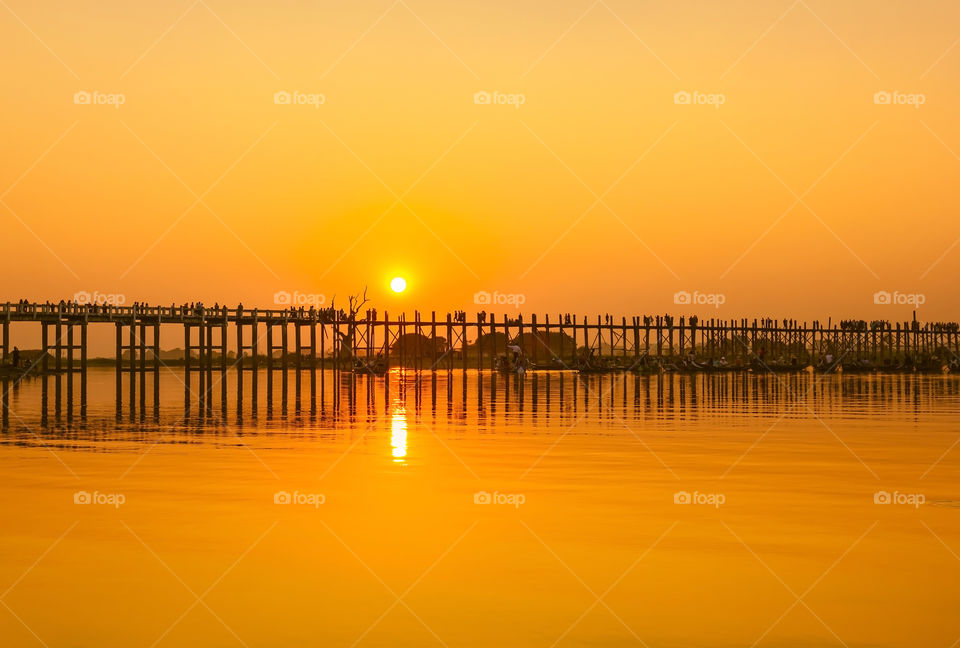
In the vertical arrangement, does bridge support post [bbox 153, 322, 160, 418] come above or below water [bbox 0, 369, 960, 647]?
above

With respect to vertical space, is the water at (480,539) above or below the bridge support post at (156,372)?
below

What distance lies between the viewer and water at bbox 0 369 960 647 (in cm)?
981

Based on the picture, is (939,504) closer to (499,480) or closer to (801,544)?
(801,544)

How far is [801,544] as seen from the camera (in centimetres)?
1294

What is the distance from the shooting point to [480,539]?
13.4 m

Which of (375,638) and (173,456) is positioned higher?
(173,456)

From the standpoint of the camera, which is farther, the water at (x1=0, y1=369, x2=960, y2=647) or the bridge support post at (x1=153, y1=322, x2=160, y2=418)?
the bridge support post at (x1=153, y1=322, x2=160, y2=418)

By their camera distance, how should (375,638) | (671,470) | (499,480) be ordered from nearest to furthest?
(375,638) → (499,480) → (671,470)

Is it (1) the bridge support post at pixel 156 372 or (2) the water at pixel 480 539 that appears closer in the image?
(2) the water at pixel 480 539

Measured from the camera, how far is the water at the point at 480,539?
981cm

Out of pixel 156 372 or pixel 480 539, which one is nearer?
pixel 480 539

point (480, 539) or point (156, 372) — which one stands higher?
point (156, 372)

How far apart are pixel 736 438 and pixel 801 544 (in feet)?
43.1

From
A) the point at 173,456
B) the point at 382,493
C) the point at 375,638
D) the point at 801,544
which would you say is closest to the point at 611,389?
the point at 173,456
